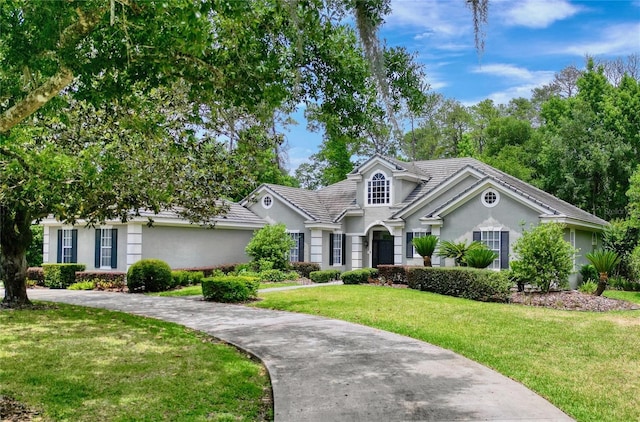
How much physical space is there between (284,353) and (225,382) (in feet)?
6.69

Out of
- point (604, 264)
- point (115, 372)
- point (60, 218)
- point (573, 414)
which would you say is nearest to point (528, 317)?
point (604, 264)

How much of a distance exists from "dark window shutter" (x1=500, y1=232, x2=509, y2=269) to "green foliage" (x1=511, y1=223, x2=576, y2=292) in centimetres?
292

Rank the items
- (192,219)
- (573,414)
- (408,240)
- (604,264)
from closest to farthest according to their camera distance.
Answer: (573,414) < (192,219) < (604,264) < (408,240)

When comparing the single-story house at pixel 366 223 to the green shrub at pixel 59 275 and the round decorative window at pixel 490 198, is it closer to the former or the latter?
the round decorative window at pixel 490 198

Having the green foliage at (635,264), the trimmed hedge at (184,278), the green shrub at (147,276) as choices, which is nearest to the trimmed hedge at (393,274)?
the trimmed hedge at (184,278)

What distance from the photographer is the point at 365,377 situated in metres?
7.87

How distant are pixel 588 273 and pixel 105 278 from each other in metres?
20.6

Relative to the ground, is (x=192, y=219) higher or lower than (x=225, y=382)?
higher

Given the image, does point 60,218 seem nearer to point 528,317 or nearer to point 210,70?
point 210,70

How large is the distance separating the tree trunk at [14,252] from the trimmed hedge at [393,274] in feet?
44.8

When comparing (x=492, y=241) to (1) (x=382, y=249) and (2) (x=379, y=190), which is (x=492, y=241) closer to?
(2) (x=379, y=190)

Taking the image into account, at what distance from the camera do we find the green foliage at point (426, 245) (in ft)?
74.1

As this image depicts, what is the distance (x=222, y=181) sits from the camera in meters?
15.8

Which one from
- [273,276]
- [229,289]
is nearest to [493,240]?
[273,276]
